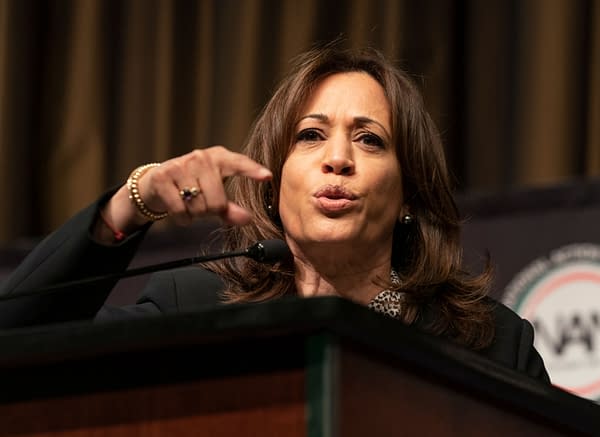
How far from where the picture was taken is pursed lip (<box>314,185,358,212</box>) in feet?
5.96

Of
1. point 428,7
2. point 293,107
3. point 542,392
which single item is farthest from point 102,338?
point 428,7

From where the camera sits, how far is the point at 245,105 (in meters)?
3.48

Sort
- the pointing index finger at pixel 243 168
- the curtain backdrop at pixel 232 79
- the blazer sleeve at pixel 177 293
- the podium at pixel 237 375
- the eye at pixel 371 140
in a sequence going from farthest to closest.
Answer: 1. the curtain backdrop at pixel 232 79
2. the eye at pixel 371 140
3. the blazer sleeve at pixel 177 293
4. the pointing index finger at pixel 243 168
5. the podium at pixel 237 375

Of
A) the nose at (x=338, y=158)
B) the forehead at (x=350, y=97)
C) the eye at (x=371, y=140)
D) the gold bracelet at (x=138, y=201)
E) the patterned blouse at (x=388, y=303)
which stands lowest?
the patterned blouse at (x=388, y=303)

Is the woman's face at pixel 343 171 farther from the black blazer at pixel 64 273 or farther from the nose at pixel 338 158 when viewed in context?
the black blazer at pixel 64 273

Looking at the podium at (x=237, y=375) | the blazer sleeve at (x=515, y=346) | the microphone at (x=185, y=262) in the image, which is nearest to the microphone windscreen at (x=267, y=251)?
the microphone at (x=185, y=262)

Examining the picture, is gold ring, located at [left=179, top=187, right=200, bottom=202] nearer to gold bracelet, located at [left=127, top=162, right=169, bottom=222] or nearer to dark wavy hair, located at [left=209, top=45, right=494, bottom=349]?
gold bracelet, located at [left=127, top=162, right=169, bottom=222]

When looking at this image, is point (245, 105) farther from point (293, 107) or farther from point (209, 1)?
point (293, 107)

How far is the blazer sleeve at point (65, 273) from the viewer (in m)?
1.39

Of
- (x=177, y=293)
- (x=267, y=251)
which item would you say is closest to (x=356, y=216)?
(x=177, y=293)

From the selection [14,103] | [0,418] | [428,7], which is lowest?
[0,418]

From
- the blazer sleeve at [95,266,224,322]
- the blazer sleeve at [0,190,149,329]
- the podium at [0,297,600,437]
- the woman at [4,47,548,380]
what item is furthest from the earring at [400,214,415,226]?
the podium at [0,297,600,437]

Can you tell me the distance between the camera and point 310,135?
1.92 metres

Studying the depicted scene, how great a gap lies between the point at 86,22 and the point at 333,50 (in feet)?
5.91
